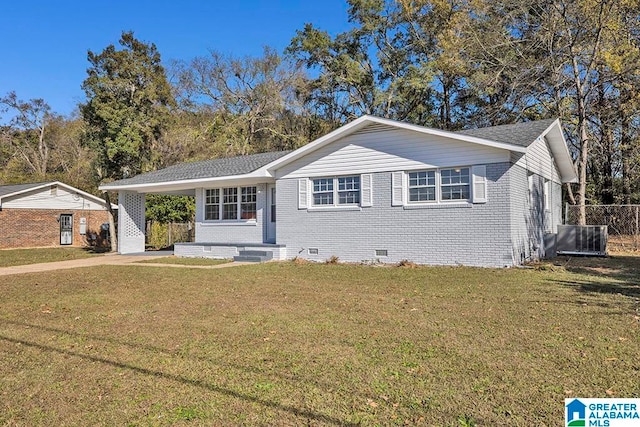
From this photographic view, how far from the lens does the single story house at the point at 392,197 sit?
11844 millimetres

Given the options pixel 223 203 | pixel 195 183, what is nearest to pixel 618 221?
pixel 223 203

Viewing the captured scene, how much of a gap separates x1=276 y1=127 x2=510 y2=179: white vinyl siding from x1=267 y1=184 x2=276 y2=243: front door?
4.01ft

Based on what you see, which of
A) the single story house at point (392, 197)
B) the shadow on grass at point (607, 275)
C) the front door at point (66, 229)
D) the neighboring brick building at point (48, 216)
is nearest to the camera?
the shadow on grass at point (607, 275)

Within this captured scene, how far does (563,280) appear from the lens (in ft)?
31.3

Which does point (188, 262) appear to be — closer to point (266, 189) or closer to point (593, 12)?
point (266, 189)

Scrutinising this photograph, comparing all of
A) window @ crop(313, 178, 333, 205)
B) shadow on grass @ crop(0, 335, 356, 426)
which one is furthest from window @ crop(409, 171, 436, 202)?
shadow on grass @ crop(0, 335, 356, 426)

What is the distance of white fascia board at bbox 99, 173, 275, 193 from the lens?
15492mm

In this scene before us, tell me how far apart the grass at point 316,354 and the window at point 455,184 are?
3.93 m

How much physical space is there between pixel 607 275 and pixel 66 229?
88.6ft

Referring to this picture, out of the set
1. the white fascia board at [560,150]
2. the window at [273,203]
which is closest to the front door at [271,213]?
the window at [273,203]

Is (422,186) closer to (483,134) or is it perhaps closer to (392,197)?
(392,197)

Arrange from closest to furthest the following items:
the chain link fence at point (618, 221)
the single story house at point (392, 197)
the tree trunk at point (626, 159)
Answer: the single story house at point (392, 197)
the chain link fence at point (618, 221)
the tree trunk at point (626, 159)

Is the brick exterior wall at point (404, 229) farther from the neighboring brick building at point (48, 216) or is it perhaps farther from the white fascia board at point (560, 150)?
the neighboring brick building at point (48, 216)

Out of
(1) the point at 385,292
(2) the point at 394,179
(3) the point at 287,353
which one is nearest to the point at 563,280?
(1) the point at 385,292
